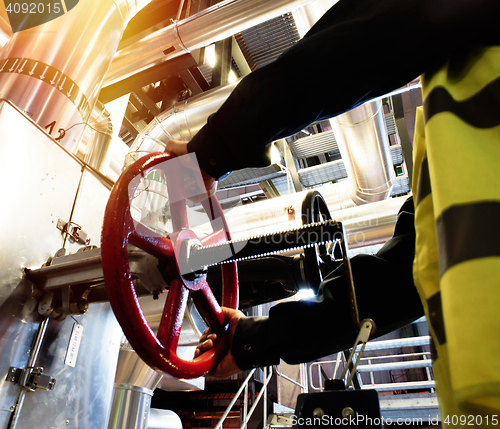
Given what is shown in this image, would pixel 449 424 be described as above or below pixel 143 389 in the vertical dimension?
below

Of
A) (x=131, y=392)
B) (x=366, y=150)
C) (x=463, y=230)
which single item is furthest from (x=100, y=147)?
(x=463, y=230)

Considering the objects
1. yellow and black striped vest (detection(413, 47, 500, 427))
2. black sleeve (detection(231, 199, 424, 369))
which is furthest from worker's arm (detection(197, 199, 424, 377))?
yellow and black striped vest (detection(413, 47, 500, 427))

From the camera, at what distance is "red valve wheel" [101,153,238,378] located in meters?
0.61

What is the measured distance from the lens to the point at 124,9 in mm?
1698

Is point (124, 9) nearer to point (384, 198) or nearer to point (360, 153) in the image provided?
point (360, 153)

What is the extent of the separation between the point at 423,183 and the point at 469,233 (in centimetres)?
14

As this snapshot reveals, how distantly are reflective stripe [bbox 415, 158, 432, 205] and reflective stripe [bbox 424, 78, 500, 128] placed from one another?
0.21 feet

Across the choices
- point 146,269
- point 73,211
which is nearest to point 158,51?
point 73,211

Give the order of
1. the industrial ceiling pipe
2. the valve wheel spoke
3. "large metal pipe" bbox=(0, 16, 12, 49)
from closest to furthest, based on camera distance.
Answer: the valve wheel spoke → the industrial ceiling pipe → "large metal pipe" bbox=(0, 16, 12, 49)

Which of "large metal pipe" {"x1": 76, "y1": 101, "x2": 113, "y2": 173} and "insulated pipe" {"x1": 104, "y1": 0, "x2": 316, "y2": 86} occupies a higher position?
"insulated pipe" {"x1": 104, "y1": 0, "x2": 316, "y2": 86}

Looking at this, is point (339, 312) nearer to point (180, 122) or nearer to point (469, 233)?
point (469, 233)

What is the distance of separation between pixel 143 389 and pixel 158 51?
1.84 meters

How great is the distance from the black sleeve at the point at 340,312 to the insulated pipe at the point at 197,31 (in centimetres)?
140

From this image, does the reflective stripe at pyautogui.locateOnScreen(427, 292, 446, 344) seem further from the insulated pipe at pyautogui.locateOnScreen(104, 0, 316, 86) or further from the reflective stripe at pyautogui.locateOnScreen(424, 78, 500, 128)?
the insulated pipe at pyautogui.locateOnScreen(104, 0, 316, 86)
